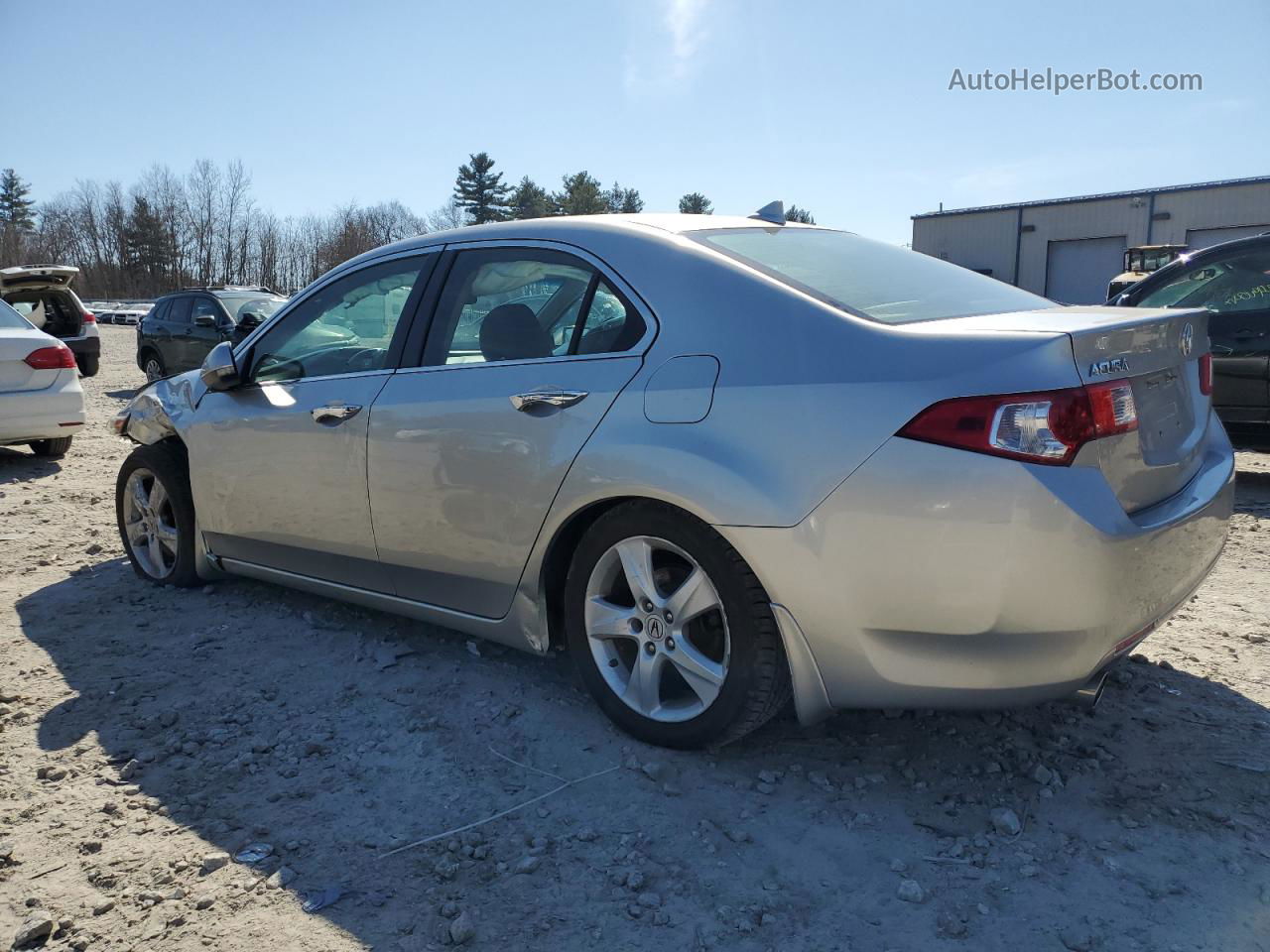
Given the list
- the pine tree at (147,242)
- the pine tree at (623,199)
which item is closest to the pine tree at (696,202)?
the pine tree at (623,199)

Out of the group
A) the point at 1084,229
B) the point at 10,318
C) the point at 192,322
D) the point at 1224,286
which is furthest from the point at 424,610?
the point at 1084,229

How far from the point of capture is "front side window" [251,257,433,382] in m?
3.64

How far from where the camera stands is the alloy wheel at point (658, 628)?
2752 mm

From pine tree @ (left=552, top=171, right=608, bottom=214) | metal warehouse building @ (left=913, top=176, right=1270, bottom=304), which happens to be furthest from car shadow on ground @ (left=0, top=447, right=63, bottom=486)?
pine tree @ (left=552, top=171, right=608, bottom=214)

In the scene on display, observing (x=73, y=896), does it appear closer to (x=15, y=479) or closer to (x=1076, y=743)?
(x=1076, y=743)

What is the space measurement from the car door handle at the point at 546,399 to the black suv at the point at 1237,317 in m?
5.24

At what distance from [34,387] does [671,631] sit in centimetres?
712

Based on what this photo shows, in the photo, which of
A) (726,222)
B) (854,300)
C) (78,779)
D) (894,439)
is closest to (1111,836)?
(894,439)

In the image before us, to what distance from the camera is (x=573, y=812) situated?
2648mm

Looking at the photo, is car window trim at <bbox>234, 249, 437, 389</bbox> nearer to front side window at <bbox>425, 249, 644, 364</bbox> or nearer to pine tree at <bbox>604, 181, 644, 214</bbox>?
front side window at <bbox>425, 249, 644, 364</bbox>

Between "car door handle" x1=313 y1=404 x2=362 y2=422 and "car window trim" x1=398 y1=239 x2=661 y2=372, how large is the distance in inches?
9.7

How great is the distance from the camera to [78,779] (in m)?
2.91

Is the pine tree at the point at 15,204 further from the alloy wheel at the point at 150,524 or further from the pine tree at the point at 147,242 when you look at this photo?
the alloy wheel at the point at 150,524

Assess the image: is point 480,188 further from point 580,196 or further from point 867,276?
point 867,276
